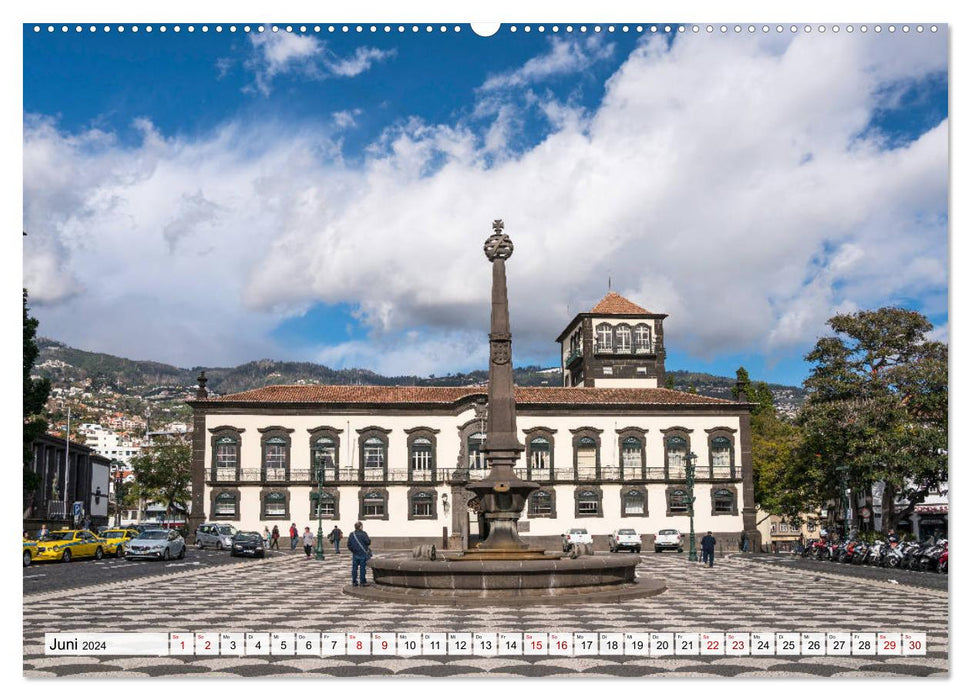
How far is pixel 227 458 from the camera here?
174ft

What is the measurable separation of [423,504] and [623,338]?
19.5 meters

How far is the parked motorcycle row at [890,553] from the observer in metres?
29.4

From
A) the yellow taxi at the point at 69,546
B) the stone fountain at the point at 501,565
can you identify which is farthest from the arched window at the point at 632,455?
the stone fountain at the point at 501,565

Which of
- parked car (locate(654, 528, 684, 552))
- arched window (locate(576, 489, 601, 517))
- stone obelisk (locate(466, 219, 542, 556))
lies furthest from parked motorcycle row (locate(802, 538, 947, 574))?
arched window (locate(576, 489, 601, 517))

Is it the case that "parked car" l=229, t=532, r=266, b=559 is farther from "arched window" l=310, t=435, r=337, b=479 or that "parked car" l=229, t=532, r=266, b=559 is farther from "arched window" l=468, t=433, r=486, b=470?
"arched window" l=468, t=433, r=486, b=470

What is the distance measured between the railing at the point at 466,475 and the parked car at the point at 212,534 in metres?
4.17

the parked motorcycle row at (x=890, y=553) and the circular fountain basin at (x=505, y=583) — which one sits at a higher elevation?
the circular fountain basin at (x=505, y=583)

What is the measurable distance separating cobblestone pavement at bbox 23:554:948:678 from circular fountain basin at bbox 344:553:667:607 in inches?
23.3

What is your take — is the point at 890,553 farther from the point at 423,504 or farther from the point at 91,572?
the point at 423,504

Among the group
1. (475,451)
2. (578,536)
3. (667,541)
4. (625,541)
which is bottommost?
(667,541)

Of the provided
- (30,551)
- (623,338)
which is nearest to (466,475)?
(623,338)

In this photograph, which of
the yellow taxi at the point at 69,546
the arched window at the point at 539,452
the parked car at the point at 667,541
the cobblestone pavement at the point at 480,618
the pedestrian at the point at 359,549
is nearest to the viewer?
the cobblestone pavement at the point at 480,618

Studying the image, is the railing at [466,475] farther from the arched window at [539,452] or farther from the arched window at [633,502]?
the arched window at [633,502]

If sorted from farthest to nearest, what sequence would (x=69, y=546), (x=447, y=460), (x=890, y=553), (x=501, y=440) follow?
(x=447, y=460) < (x=69, y=546) < (x=890, y=553) < (x=501, y=440)
